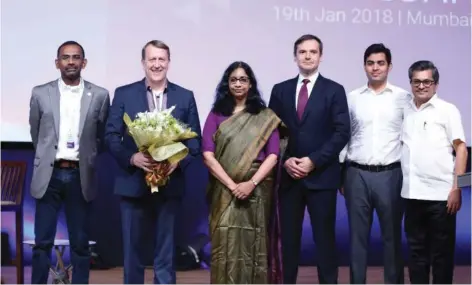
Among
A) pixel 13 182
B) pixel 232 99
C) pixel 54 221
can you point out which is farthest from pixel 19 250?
pixel 232 99

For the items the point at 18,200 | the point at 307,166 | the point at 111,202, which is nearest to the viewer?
the point at 307,166

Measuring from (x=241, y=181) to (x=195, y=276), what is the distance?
5.01 feet

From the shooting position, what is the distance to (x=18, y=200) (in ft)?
16.8

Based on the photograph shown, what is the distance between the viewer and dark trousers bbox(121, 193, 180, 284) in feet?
14.1

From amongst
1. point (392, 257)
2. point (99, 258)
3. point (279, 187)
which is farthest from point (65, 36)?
point (392, 257)

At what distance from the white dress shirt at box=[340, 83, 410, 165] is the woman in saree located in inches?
19.2

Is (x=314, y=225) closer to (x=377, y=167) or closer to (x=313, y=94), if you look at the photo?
(x=377, y=167)

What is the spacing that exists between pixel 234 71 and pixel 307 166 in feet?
2.06

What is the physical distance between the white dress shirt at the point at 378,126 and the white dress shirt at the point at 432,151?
0.40ft

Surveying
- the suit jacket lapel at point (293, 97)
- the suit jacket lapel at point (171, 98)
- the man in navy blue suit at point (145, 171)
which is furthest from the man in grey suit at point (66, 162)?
the suit jacket lapel at point (293, 97)

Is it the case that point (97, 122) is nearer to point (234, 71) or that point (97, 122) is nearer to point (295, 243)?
point (234, 71)

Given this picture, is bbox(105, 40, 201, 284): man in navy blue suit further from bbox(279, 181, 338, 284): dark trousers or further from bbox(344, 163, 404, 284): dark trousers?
bbox(344, 163, 404, 284): dark trousers

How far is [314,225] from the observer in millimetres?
4512

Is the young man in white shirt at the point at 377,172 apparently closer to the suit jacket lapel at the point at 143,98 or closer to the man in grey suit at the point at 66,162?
the suit jacket lapel at the point at 143,98
